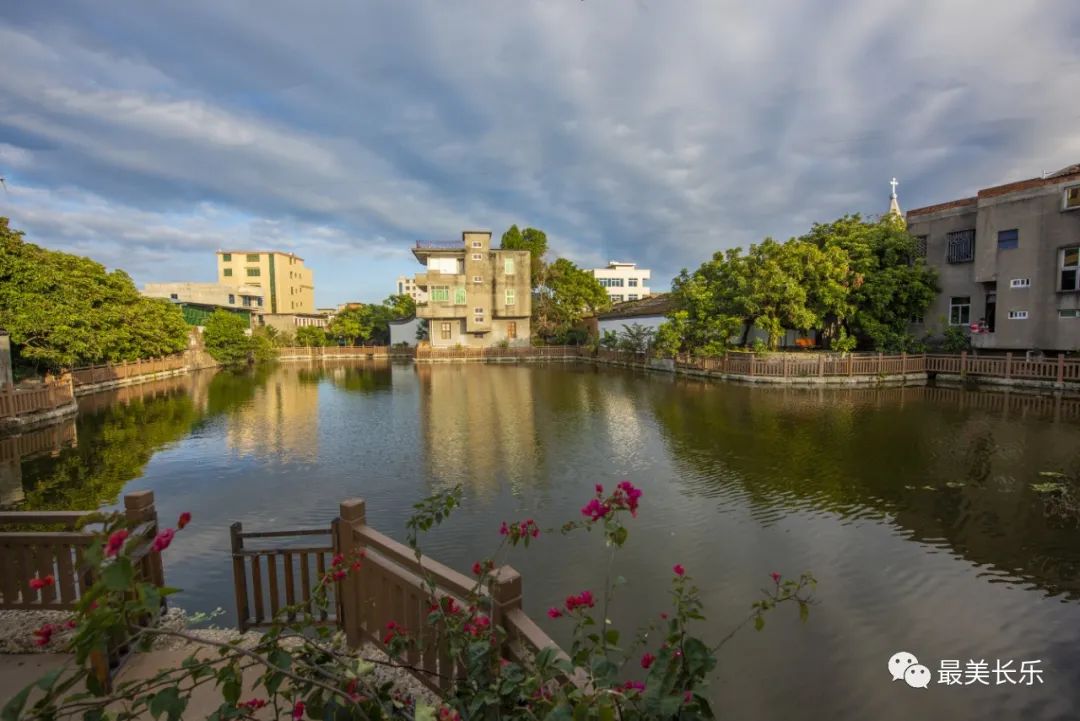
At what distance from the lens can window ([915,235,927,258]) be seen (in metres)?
25.8

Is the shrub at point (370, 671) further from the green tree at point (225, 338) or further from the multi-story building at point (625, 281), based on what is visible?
the multi-story building at point (625, 281)

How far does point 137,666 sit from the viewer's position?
4117mm

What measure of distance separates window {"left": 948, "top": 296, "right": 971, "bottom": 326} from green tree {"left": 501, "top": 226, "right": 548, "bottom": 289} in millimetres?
30210

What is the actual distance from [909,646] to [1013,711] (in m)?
0.84

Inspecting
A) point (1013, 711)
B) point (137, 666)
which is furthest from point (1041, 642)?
point (137, 666)

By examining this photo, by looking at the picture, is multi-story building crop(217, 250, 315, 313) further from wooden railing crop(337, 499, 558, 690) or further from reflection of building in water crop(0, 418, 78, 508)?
wooden railing crop(337, 499, 558, 690)

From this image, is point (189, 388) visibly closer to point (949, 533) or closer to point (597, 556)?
point (597, 556)

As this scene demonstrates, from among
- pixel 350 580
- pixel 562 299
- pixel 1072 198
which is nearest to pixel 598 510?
pixel 350 580

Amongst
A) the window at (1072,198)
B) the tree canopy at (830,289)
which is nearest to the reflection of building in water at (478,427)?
the tree canopy at (830,289)

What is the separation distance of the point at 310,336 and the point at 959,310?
49.2 meters

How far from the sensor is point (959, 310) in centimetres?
2444

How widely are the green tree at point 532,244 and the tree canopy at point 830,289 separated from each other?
22.3m

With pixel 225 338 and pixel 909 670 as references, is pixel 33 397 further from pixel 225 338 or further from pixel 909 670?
pixel 225 338

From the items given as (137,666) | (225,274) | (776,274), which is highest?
(225,274)
